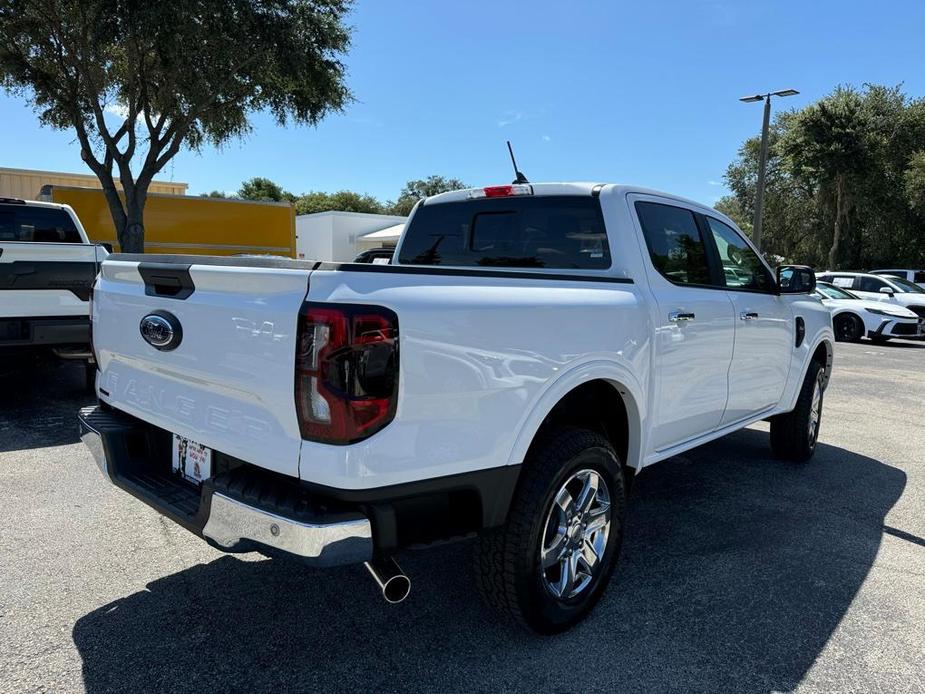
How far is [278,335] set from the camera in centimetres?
210

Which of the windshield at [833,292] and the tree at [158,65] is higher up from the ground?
the tree at [158,65]

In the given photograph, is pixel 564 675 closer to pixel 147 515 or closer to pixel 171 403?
pixel 171 403

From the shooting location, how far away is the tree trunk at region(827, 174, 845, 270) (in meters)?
31.3

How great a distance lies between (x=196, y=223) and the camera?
1548 cm

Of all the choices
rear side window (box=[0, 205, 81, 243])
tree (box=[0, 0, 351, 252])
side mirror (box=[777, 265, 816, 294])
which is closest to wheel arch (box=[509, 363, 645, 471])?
side mirror (box=[777, 265, 816, 294])

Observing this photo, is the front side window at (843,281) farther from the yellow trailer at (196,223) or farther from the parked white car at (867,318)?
the yellow trailer at (196,223)

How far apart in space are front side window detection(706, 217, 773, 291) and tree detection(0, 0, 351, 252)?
12294 mm

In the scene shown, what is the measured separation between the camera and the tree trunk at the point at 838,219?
31281 millimetres

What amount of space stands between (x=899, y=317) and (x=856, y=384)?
22.2ft

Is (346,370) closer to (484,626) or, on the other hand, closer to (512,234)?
(484,626)

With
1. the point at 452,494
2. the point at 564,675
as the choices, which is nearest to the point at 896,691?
the point at 564,675

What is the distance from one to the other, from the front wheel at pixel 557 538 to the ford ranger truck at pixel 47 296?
5.07m

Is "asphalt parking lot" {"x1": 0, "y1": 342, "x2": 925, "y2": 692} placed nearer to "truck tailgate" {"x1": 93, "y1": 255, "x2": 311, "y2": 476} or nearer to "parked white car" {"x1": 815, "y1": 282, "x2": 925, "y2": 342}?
"truck tailgate" {"x1": 93, "y1": 255, "x2": 311, "y2": 476}

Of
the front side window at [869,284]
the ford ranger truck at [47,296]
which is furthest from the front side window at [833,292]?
the ford ranger truck at [47,296]
